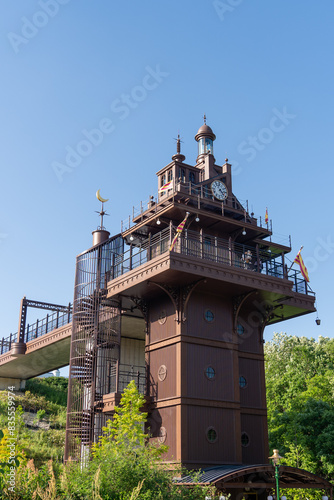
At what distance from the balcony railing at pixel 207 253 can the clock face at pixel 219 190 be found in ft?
9.23

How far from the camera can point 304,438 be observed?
107 feet

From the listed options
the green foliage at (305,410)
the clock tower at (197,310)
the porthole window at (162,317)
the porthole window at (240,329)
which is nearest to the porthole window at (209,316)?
the clock tower at (197,310)

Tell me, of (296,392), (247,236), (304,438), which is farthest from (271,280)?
(296,392)

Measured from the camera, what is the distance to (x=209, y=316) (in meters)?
27.1

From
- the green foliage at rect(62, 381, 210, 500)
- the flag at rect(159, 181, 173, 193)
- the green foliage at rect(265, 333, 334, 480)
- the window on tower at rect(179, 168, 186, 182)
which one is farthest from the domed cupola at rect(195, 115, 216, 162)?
the green foliage at rect(62, 381, 210, 500)

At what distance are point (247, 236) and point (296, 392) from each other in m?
15.4

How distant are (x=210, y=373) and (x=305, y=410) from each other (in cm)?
1036

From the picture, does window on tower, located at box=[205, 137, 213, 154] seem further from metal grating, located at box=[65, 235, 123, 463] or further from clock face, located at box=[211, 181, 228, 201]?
metal grating, located at box=[65, 235, 123, 463]

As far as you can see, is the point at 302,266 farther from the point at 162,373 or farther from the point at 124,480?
the point at 124,480

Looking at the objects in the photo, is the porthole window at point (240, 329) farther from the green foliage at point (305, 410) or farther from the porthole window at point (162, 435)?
the green foliage at point (305, 410)

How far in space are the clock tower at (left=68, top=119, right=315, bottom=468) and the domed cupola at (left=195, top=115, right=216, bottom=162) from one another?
690 millimetres

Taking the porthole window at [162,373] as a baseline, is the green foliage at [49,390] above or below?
above

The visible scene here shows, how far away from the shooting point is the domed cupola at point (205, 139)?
3360cm

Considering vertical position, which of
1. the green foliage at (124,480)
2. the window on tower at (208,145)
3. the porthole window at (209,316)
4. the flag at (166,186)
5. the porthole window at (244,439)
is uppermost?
the window on tower at (208,145)
